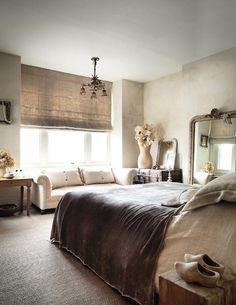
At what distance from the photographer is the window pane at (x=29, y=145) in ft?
16.6

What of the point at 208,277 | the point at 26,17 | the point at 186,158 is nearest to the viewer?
the point at 208,277

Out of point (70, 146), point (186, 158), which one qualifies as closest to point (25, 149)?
point (70, 146)

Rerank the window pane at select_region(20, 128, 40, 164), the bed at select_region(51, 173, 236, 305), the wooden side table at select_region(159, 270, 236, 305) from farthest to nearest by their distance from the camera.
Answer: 1. the window pane at select_region(20, 128, 40, 164)
2. the bed at select_region(51, 173, 236, 305)
3. the wooden side table at select_region(159, 270, 236, 305)

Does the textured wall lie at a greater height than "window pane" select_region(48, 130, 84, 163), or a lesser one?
greater

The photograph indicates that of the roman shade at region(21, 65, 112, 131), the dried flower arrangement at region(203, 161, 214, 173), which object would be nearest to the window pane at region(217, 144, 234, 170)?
the dried flower arrangement at region(203, 161, 214, 173)

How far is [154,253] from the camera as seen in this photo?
175cm

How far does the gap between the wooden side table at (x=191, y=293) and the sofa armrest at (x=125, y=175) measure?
3696mm

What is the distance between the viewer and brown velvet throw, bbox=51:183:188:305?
1.80 m

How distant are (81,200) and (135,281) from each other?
113cm

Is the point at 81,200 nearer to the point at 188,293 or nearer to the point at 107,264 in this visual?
the point at 107,264

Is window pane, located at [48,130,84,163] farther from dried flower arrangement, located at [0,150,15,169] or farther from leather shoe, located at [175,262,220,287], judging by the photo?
leather shoe, located at [175,262,220,287]

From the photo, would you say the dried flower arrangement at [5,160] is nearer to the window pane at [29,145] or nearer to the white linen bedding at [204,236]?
the window pane at [29,145]

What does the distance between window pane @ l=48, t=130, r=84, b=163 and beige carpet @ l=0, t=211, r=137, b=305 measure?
7.71 feet

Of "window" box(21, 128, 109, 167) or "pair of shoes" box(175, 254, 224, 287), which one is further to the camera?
"window" box(21, 128, 109, 167)
